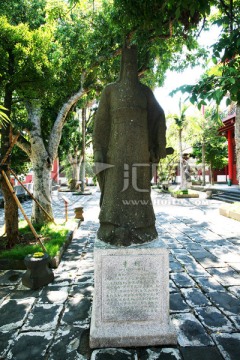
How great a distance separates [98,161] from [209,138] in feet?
65.0

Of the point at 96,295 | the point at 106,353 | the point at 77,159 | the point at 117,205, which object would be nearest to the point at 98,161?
the point at 117,205

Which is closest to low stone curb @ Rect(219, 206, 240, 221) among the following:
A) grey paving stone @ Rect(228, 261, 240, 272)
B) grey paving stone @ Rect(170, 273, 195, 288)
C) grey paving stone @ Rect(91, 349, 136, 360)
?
grey paving stone @ Rect(228, 261, 240, 272)

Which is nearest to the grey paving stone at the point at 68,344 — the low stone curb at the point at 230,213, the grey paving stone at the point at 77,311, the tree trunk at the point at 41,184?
the grey paving stone at the point at 77,311

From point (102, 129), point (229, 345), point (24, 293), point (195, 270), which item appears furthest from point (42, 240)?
point (229, 345)

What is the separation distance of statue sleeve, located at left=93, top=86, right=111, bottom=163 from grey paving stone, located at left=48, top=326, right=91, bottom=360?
2.09 meters

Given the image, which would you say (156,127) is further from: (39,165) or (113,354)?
(39,165)

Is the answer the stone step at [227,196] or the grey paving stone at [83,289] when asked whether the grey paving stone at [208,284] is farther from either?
the stone step at [227,196]

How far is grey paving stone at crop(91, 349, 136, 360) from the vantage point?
286 centimetres

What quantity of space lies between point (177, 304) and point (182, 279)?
0.89m

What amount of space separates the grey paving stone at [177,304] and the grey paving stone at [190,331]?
12cm

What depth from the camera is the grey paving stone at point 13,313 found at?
11.3 feet

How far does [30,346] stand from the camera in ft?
10.0

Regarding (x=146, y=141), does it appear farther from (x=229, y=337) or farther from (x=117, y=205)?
(x=229, y=337)

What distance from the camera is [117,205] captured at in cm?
306
